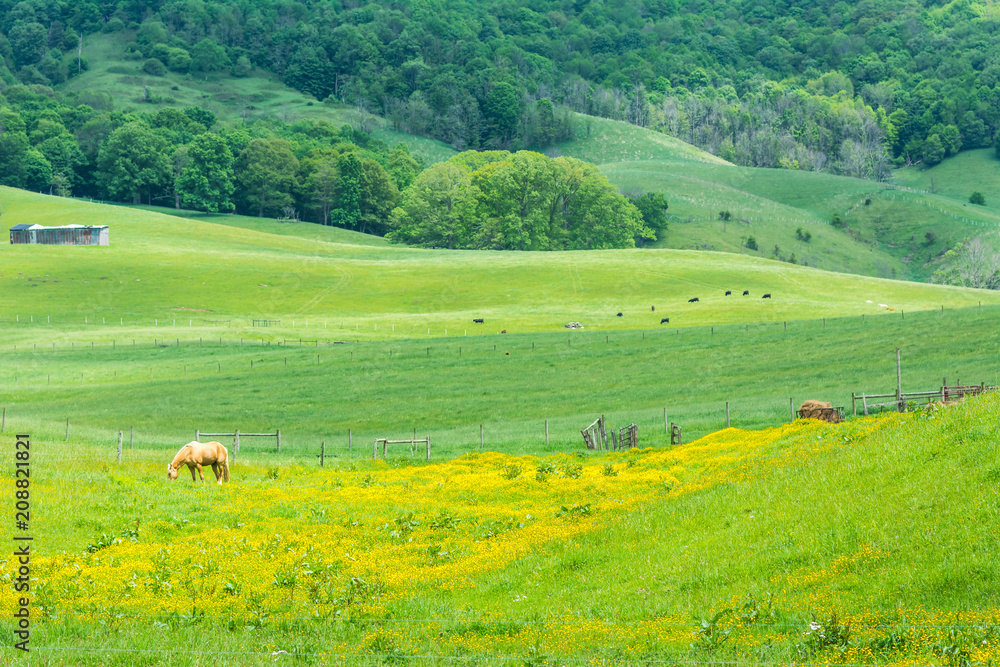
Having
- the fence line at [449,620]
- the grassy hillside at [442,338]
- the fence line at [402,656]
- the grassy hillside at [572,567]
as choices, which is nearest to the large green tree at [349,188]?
the grassy hillside at [442,338]

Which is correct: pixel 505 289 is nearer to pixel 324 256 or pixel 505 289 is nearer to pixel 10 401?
pixel 324 256

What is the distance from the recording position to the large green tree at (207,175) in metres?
177

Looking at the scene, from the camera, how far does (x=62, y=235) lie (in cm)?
12475

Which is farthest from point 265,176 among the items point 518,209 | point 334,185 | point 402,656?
point 402,656

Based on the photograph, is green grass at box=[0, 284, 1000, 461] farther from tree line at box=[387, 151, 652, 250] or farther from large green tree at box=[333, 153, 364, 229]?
large green tree at box=[333, 153, 364, 229]

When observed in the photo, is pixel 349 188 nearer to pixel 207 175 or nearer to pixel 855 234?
pixel 207 175

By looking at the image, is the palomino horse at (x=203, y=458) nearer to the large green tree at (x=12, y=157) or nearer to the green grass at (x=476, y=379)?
the green grass at (x=476, y=379)

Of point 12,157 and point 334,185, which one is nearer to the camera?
point 334,185

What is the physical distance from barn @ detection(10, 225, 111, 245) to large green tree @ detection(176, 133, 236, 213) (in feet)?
172

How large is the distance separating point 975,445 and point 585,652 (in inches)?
362

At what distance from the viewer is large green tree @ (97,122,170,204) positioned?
180875 millimetres

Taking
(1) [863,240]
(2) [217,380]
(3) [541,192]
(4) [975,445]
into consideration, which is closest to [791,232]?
(1) [863,240]

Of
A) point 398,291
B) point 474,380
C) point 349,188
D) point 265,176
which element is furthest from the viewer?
point 265,176

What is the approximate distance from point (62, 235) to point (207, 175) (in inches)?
2262
